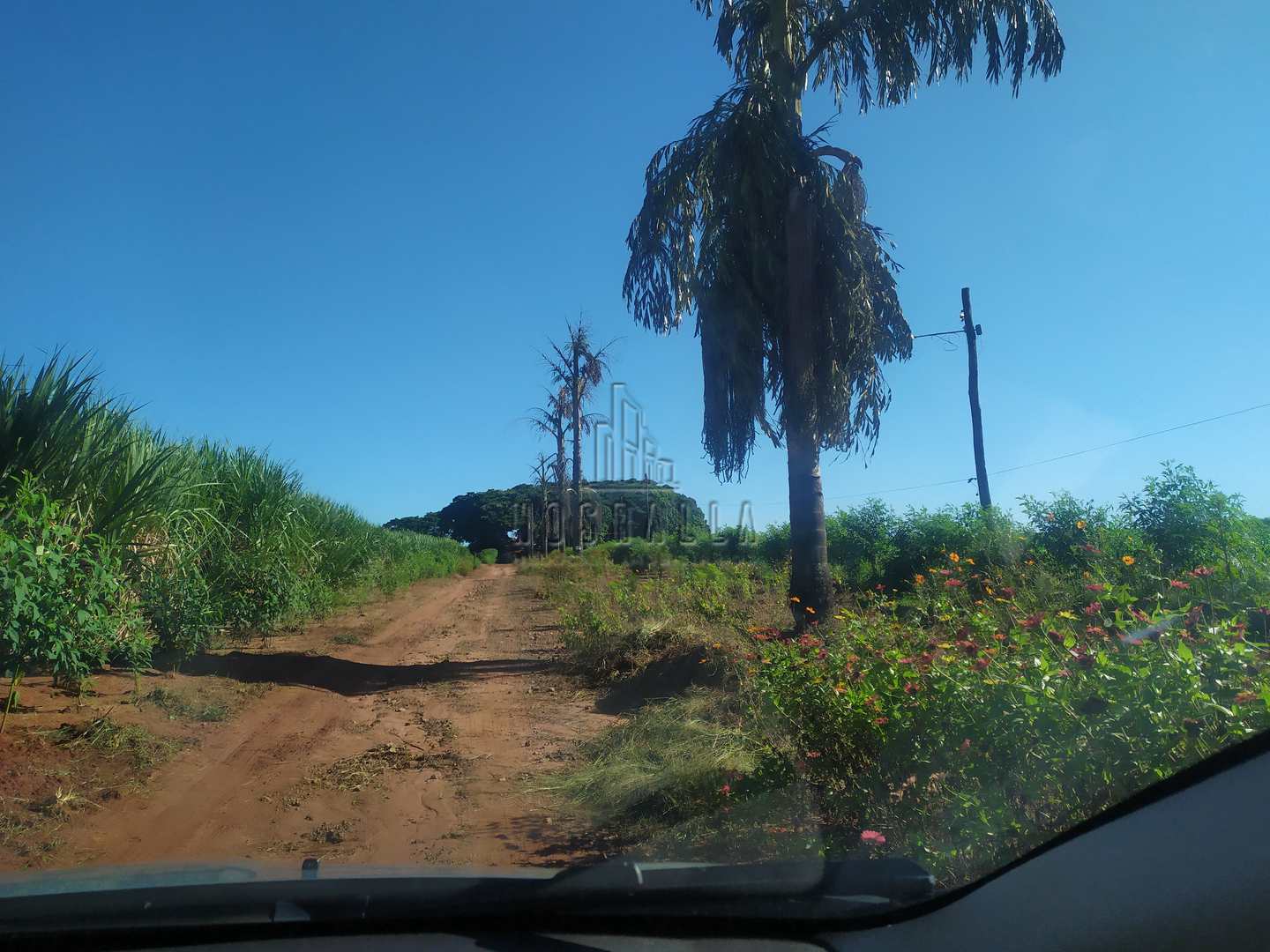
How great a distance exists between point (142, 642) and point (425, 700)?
2.91 metres

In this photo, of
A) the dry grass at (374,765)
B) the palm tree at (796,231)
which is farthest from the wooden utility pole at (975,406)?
the dry grass at (374,765)

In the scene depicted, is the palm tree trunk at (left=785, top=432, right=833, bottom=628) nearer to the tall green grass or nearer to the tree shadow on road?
the tree shadow on road

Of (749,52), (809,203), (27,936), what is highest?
(749,52)

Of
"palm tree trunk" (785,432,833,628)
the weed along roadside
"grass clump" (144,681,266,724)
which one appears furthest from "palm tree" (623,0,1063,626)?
"grass clump" (144,681,266,724)

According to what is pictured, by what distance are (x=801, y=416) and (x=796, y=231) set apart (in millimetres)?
2381

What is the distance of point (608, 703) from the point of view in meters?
8.71

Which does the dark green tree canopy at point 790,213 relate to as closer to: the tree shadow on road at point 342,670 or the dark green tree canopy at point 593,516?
the tree shadow on road at point 342,670

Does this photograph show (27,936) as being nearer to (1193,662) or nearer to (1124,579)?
(1193,662)

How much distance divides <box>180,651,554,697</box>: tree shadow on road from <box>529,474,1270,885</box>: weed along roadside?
2.18 metres

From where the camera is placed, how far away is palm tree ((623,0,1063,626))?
10.3 m

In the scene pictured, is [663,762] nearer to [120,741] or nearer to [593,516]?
[120,741]

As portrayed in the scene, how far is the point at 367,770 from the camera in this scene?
20.7 ft

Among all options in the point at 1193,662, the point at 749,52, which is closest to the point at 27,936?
the point at 1193,662

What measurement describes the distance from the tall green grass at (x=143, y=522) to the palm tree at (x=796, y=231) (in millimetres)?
6200
